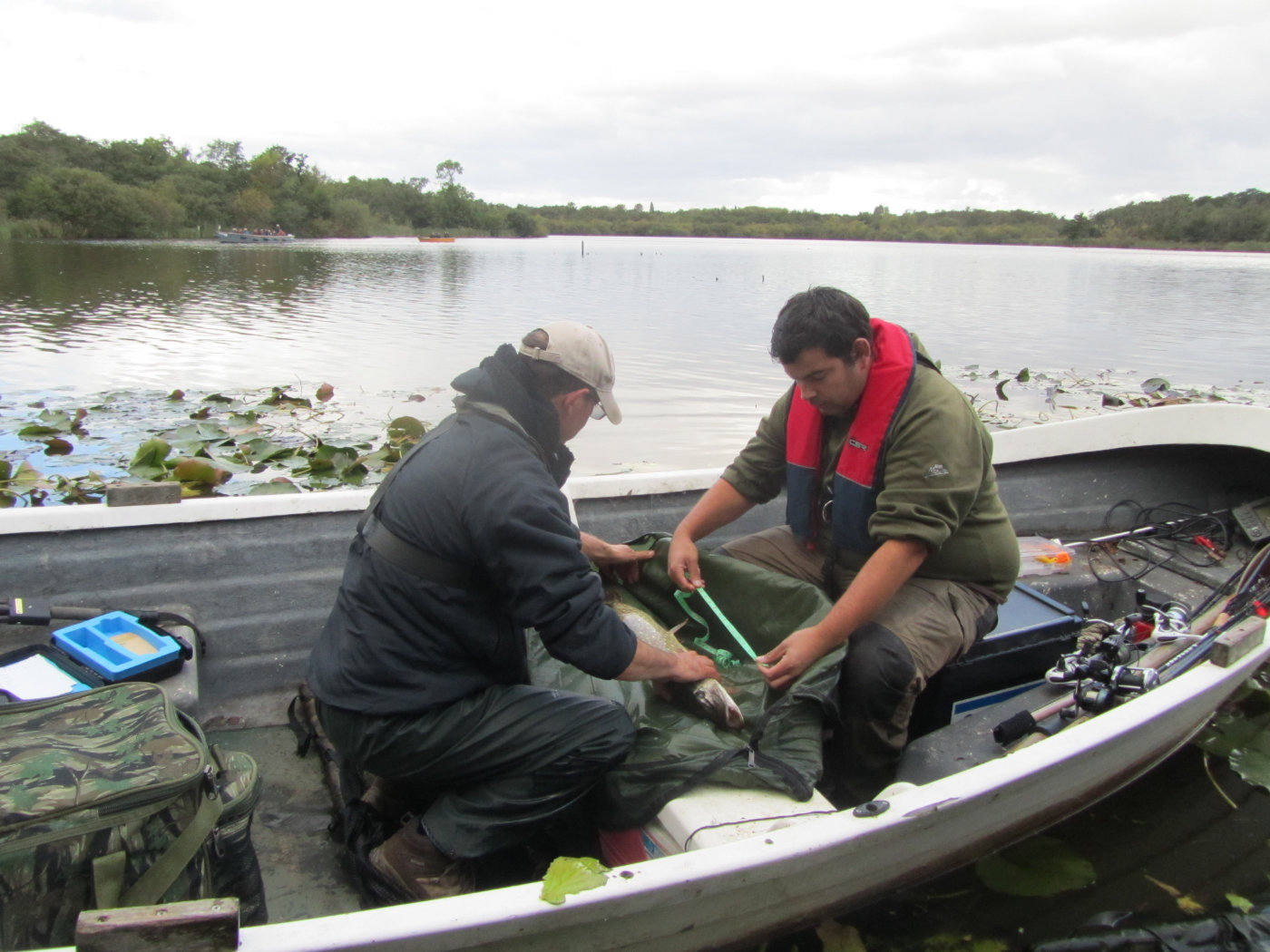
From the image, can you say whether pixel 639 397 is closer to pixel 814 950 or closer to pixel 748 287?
pixel 814 950

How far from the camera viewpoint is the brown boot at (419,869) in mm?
2148

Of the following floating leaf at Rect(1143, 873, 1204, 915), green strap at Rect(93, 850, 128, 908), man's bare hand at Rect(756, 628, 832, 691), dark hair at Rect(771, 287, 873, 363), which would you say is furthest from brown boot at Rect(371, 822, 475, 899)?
floating leaf at Rect(1143, 873, 1204, 915)

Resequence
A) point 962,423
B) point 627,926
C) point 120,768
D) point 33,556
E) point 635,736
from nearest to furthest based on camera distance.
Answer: point 120,768 < point 627,926 < point 635,736 < point 962,423 < point 33,556

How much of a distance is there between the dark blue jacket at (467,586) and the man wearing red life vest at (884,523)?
2.56 feet

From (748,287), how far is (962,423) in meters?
26.2

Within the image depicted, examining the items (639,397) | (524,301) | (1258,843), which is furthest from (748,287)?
(1258,843)

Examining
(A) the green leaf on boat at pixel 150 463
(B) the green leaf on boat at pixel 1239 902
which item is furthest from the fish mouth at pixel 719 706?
(A) the green leaf on boat at pixel 150 463

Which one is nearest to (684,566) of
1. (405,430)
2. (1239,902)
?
(1239,902)

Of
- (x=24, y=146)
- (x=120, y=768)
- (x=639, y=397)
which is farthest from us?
(x=24, y=146)

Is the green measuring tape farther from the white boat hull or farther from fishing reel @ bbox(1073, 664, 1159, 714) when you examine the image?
fishing reel @ bbox(1073, 664, 1159, 714)

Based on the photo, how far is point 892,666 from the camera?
256 centimetres

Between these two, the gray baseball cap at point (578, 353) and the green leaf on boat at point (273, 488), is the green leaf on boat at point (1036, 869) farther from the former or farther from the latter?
the green leaf on boat at point (273, 488)

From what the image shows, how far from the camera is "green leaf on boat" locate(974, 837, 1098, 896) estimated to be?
2.87 m

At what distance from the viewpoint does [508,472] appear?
192cm
